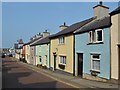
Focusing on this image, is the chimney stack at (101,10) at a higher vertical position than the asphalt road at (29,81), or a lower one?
higher

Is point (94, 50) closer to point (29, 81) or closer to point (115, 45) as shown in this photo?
point (115, 45)

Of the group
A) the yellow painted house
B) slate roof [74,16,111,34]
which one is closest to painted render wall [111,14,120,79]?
slate roof [74,16,111,34]

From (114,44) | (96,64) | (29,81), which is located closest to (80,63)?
(96,64)

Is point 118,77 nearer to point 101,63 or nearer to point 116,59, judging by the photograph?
point 116,59

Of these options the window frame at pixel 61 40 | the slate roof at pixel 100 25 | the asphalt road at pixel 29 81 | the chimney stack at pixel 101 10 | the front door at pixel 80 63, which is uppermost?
the chimney stack at pixel 101 10

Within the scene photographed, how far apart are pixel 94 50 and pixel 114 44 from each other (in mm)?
3486

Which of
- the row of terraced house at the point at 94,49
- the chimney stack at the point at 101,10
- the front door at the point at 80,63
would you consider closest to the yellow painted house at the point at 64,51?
the row of terraced house at the point at 94,49

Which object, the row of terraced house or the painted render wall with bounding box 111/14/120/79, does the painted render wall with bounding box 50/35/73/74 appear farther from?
the painted render wall with bounding box 111/14/120/79

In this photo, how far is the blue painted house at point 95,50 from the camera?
17.7 meters

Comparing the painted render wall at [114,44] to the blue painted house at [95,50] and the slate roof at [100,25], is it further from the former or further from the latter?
the slate roof at [100,25]

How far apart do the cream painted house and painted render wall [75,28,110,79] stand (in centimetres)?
64

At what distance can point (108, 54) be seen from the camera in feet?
56.3

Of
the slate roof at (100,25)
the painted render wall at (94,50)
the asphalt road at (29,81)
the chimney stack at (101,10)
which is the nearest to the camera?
the asphalt road at (29,81)

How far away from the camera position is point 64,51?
2775 cm
